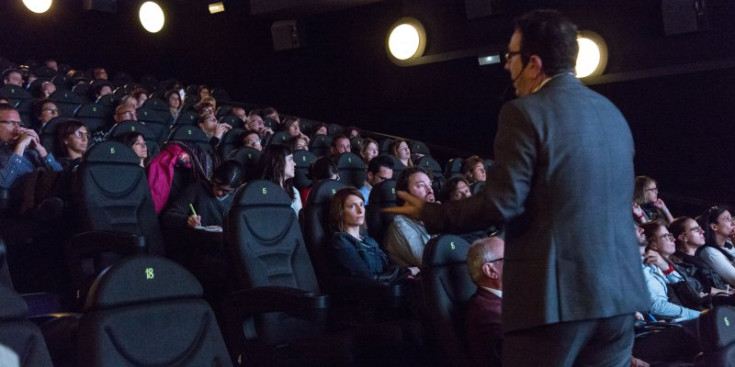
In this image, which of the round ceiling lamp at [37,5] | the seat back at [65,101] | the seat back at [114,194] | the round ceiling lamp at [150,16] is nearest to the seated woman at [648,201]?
the seat back at [114,194]

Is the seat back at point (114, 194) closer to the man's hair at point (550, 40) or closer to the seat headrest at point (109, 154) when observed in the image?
the seat headrest at point (109, 154)

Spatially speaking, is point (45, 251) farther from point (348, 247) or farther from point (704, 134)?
point (704, 134)

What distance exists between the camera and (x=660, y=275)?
9.83ft

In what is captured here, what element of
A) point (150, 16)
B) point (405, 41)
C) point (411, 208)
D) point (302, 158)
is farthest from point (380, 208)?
point (150, 16)

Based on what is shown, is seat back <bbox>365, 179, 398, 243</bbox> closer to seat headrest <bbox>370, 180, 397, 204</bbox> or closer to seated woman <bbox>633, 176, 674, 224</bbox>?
seat headrest <bbox>370, 180, 397, 204</bbox>

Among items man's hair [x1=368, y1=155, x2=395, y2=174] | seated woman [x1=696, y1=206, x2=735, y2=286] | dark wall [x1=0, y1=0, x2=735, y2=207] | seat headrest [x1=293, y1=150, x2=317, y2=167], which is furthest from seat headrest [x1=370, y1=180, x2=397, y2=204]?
dark wall [x1=0, y1=0, x2=735, y2=207]

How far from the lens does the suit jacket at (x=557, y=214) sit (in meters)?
1.28

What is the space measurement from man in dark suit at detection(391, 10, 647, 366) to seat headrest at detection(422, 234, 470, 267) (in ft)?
2.22

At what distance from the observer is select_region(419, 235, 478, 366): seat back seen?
1931 millimetres

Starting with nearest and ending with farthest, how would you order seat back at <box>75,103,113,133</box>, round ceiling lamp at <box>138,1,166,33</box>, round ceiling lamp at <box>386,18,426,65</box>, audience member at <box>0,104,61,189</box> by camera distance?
audience member at <box>0,104,61,189</box> → seat back at <box>75,103,113,133</box> → round ceiling lamp at <box>386,18,426,65</box> → round ceiling lamp at <box>138,1,166,33</box>

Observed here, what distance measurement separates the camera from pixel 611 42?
5.75 metres

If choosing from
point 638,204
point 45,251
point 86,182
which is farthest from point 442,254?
point 638,204

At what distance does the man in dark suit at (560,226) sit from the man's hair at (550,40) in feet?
→ 0.20

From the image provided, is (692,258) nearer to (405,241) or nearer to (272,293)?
(405,241)
